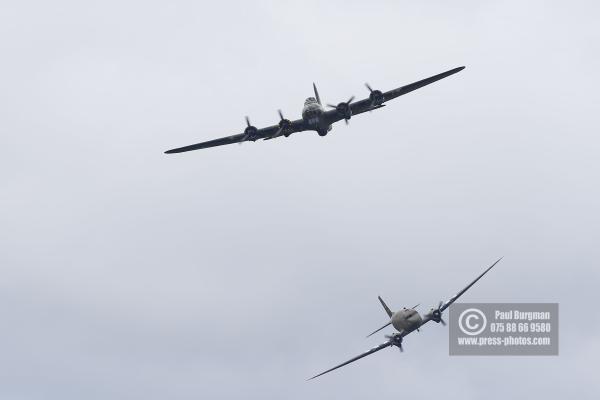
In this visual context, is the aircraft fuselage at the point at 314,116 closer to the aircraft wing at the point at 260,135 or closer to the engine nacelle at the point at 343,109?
the aircraft wing at the point at 260,135

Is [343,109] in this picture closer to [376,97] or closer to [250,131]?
[376,97]

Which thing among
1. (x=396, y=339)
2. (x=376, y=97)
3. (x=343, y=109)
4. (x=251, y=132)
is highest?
(x=376, y=97)

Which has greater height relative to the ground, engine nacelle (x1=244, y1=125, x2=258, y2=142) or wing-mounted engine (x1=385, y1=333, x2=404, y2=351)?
engine nacelle (x1=244, y1=125, x2=258, y2=142)

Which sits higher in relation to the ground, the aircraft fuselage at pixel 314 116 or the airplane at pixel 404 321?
the aircraft fuselage at pixel 314 116

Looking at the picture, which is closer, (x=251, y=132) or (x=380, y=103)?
(x=380, y=103)

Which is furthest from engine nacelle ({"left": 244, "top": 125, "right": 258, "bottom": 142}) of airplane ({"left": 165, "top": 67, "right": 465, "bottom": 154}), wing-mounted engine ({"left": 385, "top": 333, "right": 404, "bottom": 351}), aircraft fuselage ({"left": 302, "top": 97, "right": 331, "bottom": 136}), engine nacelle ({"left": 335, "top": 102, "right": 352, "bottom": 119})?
wing-mounted engine ({"left": 385, "top": 333, "right": 404, "bottom": 351})

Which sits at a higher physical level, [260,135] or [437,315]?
[260,135]

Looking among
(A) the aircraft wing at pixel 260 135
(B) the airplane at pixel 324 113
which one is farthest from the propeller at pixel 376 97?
(A) the aircraft wing at pixel 260 135

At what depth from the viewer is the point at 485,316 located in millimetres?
119375

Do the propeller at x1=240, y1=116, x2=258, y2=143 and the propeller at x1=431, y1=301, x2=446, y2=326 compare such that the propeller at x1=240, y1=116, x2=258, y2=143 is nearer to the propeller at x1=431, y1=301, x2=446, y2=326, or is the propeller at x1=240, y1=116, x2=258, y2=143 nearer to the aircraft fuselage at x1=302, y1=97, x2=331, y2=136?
the aircraft fuselage at x1=302, y1=97, x2=331, y2=136

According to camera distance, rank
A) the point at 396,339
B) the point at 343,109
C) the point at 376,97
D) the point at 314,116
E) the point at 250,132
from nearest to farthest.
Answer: the point at 314,116
the point at 376,97
the point at 343,109
the point at 396,339
the point at 250,132

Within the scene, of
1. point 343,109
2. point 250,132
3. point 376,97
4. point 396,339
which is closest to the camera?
point 376,97

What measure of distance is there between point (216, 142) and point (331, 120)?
16068 mm

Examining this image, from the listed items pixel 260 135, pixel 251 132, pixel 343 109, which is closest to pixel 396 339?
pixel 343 109
